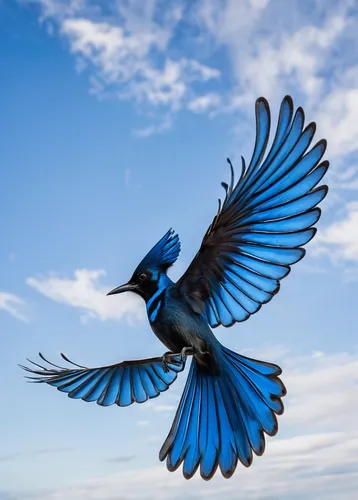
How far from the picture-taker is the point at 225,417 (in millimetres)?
3180

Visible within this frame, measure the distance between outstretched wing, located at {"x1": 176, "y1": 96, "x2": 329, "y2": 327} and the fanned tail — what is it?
0.83 feet

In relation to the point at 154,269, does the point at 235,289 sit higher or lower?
lower

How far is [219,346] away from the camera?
10.6ft

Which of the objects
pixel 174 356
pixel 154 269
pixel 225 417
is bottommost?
pixel 225 417

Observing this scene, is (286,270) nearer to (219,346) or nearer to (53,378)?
(219,346)

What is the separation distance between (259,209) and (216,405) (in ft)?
3.05

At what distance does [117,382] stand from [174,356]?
544mm

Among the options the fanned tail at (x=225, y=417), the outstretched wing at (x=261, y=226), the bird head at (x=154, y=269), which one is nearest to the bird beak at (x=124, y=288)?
the bird head at (x=154, y=269)

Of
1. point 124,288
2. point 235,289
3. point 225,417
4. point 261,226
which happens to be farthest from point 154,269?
point 225,417

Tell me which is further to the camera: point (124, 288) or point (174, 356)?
point (124, 288)

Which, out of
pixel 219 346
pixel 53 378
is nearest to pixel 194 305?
pixel 219 346

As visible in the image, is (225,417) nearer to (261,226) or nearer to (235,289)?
(235,289)

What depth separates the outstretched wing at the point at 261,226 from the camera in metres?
3.08

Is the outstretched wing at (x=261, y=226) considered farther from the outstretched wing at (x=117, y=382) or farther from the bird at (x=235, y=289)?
the outstretched wing at (x=117, y=382)
